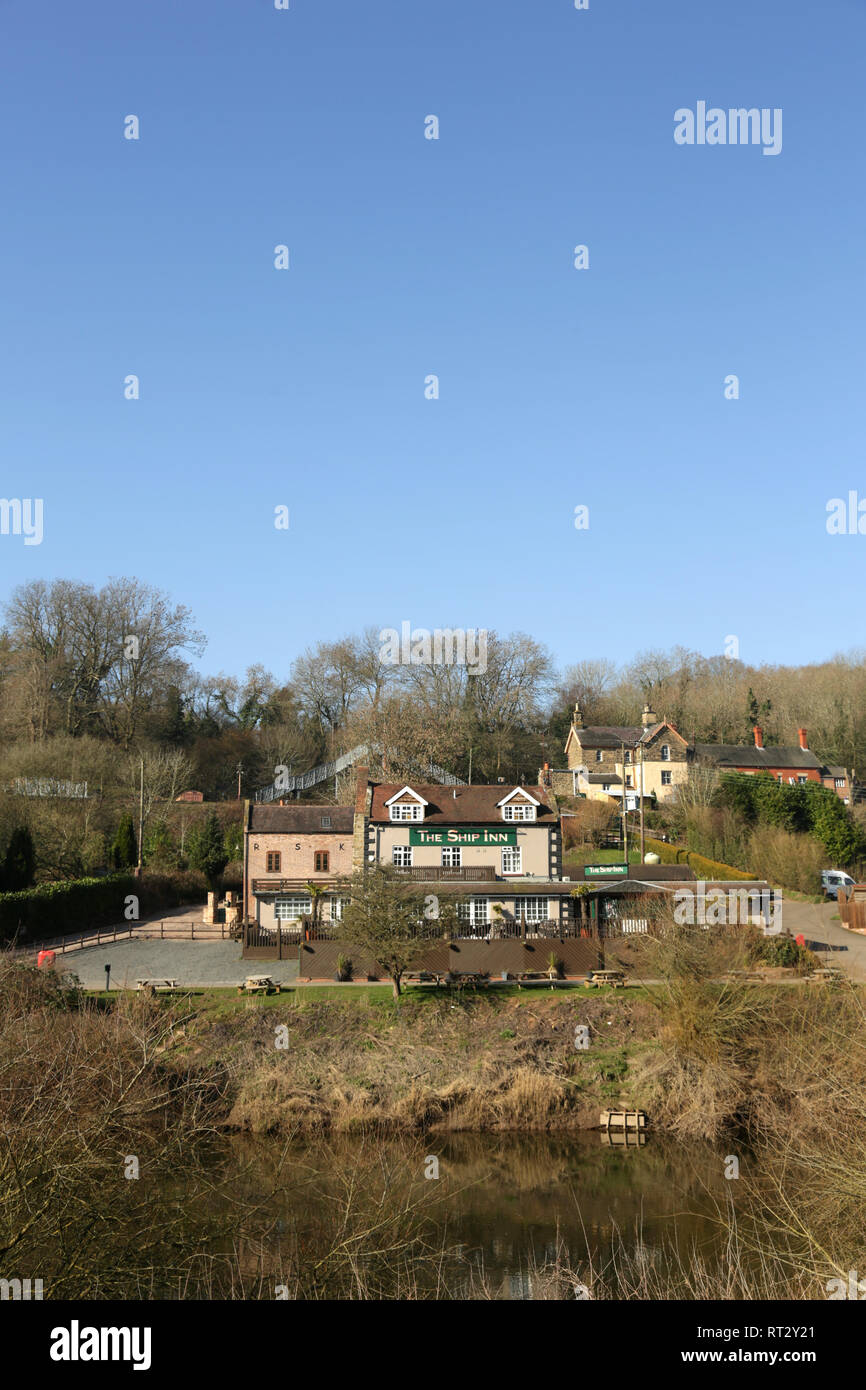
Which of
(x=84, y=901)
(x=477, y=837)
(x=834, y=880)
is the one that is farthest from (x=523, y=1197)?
(x=834, y=880)

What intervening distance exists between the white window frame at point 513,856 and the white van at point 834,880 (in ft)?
50.6

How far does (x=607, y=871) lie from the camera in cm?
3628

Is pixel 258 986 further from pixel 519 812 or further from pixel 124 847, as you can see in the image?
pixel 124 847

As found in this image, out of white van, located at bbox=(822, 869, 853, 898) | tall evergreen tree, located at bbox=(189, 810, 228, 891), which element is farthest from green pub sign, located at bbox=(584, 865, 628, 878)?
tall evergreen tree, located at bbox=(189, 810, 228, 891)

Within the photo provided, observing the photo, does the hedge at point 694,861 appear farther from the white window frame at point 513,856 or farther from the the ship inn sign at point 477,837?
the the ship inn sign at point 477,837

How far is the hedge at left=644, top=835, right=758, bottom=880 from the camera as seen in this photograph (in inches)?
1696

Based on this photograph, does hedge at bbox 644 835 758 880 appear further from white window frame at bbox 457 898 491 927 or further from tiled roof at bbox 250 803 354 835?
tiled roof at bbox 250 803 354 835

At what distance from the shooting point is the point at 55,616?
6247cm

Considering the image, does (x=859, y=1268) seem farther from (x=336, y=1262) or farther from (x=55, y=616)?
(x=55, y=616)

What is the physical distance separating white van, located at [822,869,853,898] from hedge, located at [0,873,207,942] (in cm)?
2844

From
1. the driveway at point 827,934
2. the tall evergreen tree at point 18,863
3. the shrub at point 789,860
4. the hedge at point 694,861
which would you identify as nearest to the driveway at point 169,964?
the tall evergreen tree at point 18,863

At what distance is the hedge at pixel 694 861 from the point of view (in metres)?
43.1

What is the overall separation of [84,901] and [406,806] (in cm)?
1377
